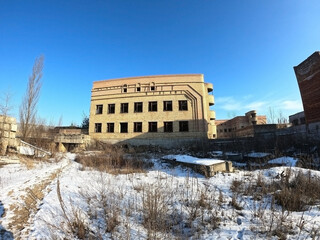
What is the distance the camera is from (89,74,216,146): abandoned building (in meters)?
22.5

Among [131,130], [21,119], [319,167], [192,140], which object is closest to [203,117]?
[192,140]

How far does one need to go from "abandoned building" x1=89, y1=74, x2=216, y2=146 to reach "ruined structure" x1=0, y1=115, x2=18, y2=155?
15129mm

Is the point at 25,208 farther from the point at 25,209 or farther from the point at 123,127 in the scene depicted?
the point at 123,127

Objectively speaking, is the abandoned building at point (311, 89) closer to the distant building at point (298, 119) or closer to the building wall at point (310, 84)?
the building wall at point (310, 84)

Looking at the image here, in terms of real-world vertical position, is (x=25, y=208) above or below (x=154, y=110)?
below

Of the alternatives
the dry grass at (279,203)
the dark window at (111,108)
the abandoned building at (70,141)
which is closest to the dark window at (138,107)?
the dark window at (111,108)

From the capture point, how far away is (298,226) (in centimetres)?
290

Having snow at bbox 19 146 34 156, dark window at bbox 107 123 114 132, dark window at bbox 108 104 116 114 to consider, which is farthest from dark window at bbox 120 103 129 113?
snow at bbox 19 146 34 156

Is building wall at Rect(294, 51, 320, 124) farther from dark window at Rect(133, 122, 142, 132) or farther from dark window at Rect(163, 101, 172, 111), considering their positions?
dark window at Rect(133, 122, 142, 132)

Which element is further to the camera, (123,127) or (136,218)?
(123,127)

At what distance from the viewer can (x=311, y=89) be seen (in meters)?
14.1

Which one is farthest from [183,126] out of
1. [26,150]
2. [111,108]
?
[26,150]

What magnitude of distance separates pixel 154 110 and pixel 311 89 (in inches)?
662

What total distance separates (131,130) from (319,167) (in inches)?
768
